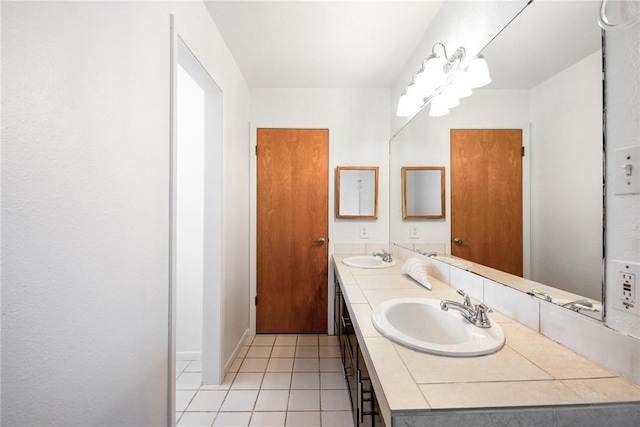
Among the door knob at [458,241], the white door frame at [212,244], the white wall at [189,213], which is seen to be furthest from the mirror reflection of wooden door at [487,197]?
the white wall at [189,213]

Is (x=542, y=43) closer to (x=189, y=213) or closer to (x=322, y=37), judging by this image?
(x=322, y=37)

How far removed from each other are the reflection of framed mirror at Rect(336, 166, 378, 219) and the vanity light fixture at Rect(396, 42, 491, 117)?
0.79 meters

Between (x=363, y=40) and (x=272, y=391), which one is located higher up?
(x=363, y=40)

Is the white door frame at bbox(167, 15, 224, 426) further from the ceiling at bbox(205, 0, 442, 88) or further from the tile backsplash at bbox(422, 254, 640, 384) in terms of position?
the tile backsplash at bbox(422, 254, 640, 384)

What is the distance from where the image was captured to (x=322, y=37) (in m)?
1.84

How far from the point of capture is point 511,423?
0.57 m

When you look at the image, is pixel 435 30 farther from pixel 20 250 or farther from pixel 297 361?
pixel 297 361

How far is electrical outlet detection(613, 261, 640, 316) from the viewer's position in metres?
0.63

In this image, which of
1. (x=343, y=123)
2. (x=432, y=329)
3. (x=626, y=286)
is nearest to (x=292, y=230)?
(x=343, y=123)

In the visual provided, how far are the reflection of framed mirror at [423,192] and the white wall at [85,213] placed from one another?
1.51 meters

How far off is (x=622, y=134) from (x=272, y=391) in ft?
6.82

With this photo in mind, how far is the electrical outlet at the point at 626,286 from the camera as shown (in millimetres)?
634

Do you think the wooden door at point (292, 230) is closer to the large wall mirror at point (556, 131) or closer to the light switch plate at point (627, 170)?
the large wall mirror at point (556, 131)

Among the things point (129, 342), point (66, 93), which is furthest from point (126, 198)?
point (129, 342)
